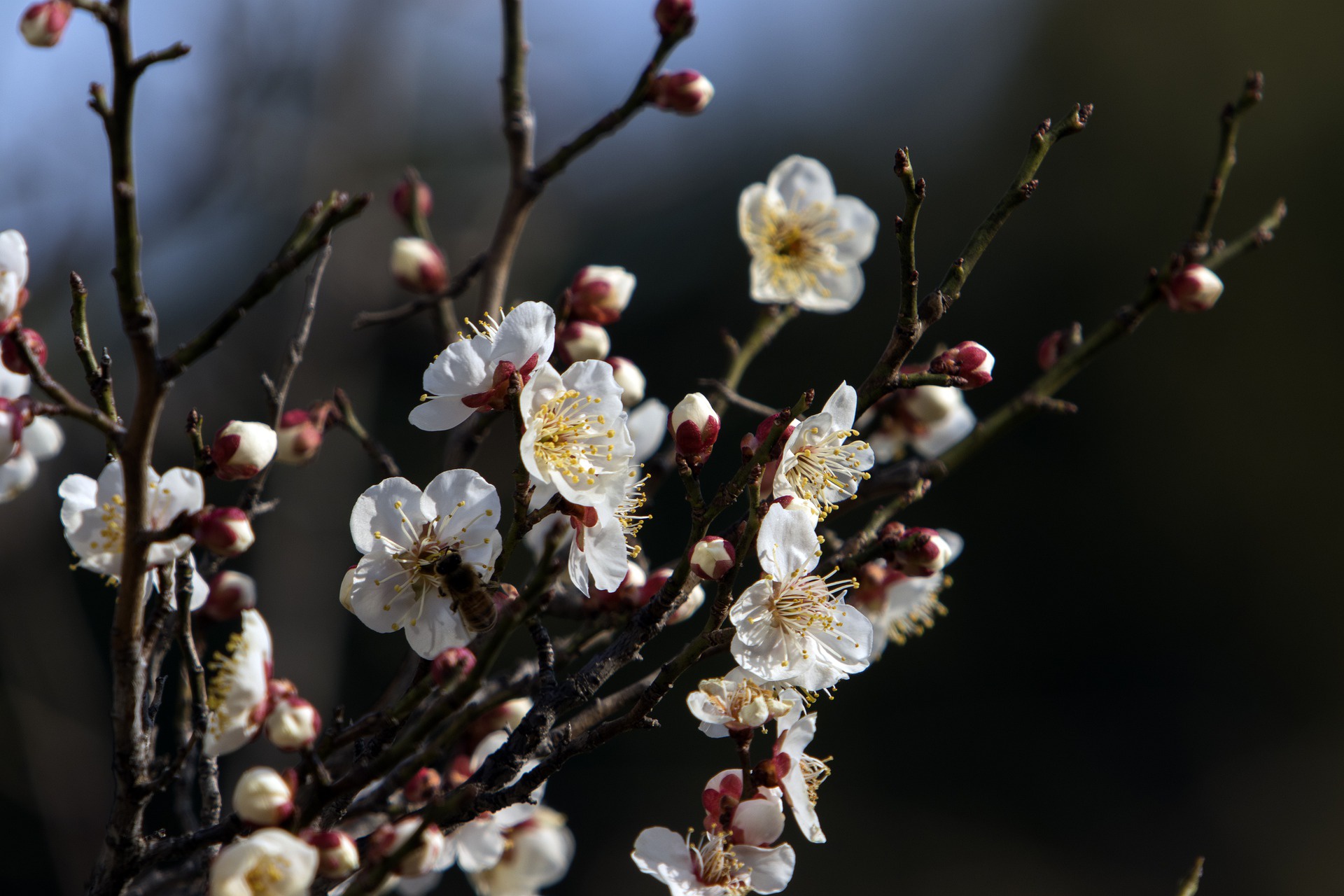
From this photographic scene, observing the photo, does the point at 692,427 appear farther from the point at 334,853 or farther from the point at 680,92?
the point at 680,92

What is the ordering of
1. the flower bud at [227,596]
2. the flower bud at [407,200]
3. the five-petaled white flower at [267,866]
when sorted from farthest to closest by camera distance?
the flower bud at [407,200]
the flower bud at [227,596]
the five-petaled white flower at [267,866]

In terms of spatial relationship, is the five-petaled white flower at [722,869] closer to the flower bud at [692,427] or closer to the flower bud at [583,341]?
the flower bud at [692,427]

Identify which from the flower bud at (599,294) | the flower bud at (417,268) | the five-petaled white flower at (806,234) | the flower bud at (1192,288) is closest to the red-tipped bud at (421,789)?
the flower bud at (599,294)

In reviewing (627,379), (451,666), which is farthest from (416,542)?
(627,379)

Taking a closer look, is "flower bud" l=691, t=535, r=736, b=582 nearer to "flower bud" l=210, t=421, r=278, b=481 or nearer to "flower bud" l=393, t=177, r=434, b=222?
"flower bud" l=210, t=421, r=278, b=481

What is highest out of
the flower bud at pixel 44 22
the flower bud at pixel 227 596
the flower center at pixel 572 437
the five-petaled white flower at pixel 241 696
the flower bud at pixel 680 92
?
the flower bud at pixel 44 22

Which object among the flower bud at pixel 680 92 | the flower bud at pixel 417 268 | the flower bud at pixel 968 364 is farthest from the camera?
the flower bud at pixel 417 268
